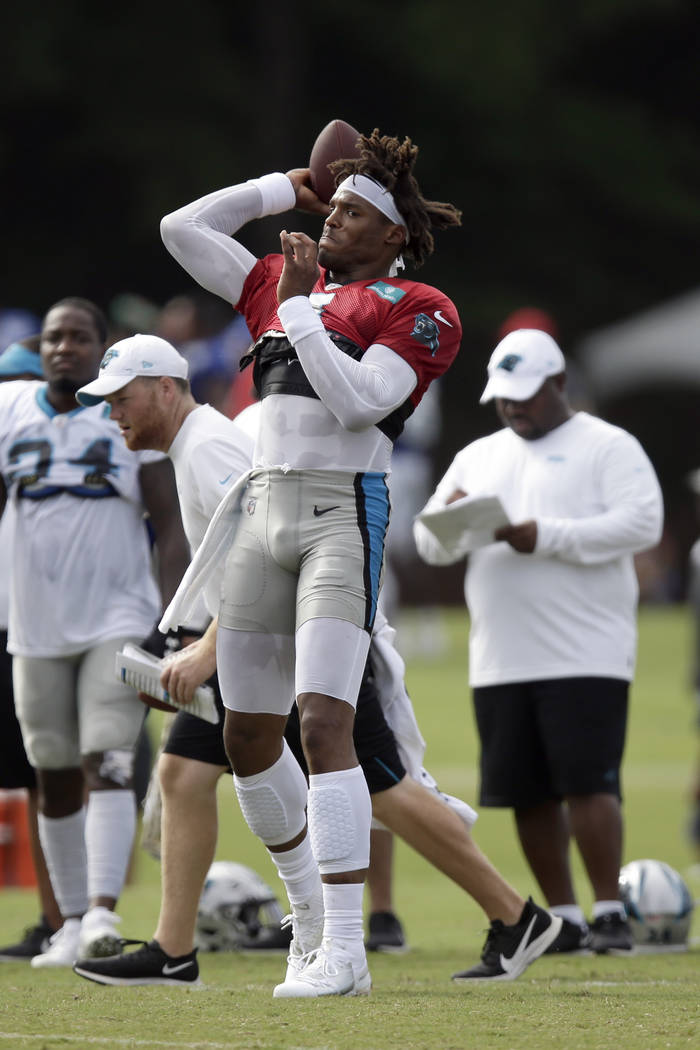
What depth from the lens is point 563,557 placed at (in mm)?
7305

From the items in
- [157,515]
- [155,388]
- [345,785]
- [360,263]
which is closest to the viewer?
[345,785]

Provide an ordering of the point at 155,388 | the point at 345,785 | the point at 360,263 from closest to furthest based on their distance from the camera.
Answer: the point at 345,785
the point at 360,263
the point at 155,388

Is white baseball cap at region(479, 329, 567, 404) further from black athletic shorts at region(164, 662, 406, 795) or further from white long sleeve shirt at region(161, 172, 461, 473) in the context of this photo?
white long sleeve shirt at region(161, 172, 461, 473)

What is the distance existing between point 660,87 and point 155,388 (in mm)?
23430

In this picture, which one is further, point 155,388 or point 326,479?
point 155,388

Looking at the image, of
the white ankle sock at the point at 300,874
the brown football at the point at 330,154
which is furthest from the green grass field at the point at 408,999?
the brown football at the point at 330,154

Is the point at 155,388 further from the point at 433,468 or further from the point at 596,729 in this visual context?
the point at 433,468

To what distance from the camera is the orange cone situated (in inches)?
379

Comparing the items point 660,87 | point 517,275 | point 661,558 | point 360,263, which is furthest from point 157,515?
point 660,87

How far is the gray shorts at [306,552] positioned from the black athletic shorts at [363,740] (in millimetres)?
652

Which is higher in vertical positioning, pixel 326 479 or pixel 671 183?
pixel 671 183

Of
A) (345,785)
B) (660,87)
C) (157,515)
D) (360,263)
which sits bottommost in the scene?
(345,785)

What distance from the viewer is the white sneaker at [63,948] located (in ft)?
22.0

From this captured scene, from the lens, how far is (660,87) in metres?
28.1
